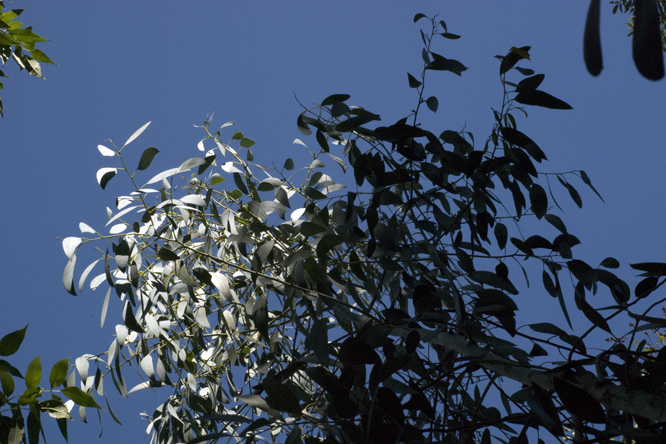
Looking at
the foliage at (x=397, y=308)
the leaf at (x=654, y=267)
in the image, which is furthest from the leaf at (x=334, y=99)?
the leaf at (x=654, y=267)

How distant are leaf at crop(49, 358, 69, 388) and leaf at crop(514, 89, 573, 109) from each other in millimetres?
600

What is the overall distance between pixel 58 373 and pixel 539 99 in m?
0.64

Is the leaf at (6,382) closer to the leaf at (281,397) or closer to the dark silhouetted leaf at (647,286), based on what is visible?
the leaf at (281,397)

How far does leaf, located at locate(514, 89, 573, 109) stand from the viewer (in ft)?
2.33

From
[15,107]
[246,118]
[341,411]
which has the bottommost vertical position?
[341,411]

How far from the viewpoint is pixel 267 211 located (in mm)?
907

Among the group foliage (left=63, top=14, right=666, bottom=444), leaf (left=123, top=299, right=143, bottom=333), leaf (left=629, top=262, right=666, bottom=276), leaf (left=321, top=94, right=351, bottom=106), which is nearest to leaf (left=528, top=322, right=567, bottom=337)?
foliage (left=63, top=14, right=666, bottom=444)

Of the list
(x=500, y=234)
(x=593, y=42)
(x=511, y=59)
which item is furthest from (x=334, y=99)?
(x=593, y=42)

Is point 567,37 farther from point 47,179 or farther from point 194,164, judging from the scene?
point 194,164

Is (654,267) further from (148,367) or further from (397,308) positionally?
(148,367)

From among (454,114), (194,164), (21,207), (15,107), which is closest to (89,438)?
(21,207)

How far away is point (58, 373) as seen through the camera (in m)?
0.59

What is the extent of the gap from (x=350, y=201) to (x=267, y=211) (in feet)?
0.50

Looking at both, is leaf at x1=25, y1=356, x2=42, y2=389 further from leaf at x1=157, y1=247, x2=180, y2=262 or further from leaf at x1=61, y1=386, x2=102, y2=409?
leaf at x1=157, y1=247, x2=180, y2=262
